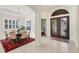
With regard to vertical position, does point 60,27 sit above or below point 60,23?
below

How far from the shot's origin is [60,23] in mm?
9680

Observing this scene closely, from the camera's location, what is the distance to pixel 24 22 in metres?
11.2

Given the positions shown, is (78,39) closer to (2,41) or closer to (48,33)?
(2,41)

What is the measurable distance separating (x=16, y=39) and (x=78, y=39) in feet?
13.0

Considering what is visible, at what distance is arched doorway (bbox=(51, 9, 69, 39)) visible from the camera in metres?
8.80

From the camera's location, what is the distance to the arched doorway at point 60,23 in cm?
→ 880
